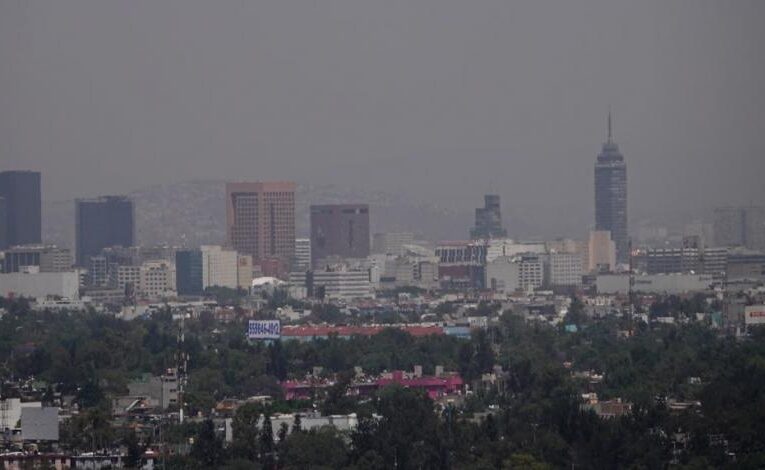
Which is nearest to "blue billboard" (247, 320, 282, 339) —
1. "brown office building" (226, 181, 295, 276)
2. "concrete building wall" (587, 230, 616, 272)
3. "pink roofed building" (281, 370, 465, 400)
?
"pink roofed building" (281, 370, 465, 400)

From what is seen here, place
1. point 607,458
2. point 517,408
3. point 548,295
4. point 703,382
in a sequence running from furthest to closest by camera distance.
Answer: point 548,295 → point 703,382 → point 517,408 → point 607,458

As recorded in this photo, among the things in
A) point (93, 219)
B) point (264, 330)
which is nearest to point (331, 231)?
point (93, 219)

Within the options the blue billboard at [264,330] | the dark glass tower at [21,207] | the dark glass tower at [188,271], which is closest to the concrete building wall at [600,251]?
the dark glass tower at [188,271]

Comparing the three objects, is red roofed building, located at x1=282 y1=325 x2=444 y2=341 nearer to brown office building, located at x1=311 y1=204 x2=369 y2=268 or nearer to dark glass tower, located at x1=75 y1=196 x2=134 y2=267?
brown office building, located at x1=311 y1=204 x2=369 y2=268

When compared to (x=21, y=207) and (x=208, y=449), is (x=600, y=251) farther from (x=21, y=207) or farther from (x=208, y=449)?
(x=208, y=449)

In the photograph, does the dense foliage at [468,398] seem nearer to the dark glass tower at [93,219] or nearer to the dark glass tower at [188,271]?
the dark glass tower at [188,271]

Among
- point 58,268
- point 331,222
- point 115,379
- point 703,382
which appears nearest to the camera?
point 703,382

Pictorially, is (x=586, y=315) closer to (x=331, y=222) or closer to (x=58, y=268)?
(x=58, y=268)

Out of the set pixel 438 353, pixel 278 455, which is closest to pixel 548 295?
pixel 438 353
